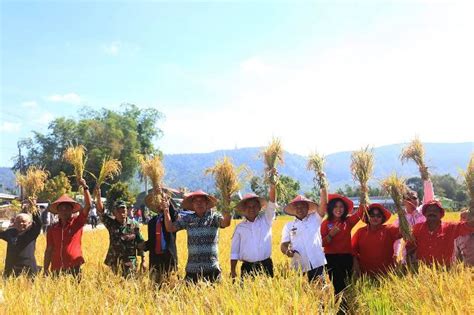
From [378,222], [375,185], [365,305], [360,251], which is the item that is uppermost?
[375,185]

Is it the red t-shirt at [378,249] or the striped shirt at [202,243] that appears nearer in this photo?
the striped shirt at [202,243]

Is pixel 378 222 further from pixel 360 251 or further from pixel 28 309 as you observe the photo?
pixel 28 309

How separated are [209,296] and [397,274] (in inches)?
100

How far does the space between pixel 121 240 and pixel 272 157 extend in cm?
214

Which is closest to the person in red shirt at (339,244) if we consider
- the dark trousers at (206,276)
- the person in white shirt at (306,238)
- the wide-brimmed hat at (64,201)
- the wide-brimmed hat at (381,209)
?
the wide-brimmed hat at (381,209)

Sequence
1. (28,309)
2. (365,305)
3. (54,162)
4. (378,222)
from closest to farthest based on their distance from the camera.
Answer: (28,309) < (365,305) < (378,222) < (54,162)

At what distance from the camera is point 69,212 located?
19.9ft

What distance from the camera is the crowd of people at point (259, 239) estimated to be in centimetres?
545

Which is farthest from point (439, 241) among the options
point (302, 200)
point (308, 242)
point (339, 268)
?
point (302, 200)

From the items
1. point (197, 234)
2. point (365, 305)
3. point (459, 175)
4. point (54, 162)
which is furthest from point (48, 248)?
point (54, 162)

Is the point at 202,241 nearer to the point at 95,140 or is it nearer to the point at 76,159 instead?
the point at 76,159

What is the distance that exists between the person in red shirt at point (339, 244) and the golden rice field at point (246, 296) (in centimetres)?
23

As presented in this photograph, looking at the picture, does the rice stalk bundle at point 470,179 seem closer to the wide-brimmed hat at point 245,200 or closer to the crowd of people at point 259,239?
the crowd of people at point 259,239

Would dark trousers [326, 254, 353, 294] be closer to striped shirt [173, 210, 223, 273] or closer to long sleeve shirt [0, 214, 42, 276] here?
striped shirt [173, 210, 223, 273]
